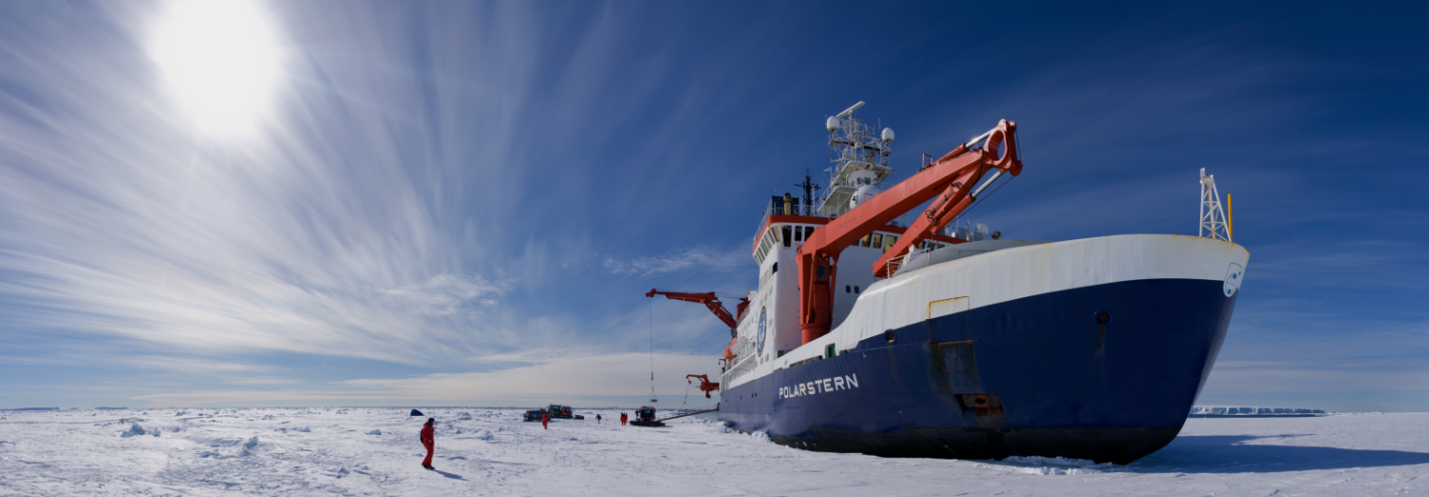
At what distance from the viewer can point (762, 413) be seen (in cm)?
2192

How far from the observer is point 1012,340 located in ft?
35.3

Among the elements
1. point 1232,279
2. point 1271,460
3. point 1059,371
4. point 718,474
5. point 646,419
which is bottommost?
point 646,419

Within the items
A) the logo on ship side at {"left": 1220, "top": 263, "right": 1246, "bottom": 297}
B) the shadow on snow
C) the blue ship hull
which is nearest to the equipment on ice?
the blue ship hull

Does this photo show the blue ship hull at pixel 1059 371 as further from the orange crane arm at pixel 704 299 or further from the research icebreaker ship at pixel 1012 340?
the orange crane arm at pixel 704 299

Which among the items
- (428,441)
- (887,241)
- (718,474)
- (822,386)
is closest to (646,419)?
(887,241)

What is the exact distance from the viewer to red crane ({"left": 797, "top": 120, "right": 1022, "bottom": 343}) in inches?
484

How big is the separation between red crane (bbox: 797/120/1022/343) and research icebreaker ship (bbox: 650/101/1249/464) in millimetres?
49

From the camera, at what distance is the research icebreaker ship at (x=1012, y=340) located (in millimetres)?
10039

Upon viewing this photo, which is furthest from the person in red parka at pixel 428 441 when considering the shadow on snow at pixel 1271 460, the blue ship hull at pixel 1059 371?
the shadow on snow at pixel 1271 460

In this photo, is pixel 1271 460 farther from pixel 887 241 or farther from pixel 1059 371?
pixel 887 241

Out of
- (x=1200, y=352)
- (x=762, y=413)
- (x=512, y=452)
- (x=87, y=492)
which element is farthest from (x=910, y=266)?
(x=87, y=492)

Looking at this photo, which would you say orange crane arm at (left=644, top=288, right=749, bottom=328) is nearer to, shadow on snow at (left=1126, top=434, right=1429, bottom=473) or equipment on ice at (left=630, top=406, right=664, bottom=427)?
equipment on ice at (left=630, top=406, right=664, bottom=427)

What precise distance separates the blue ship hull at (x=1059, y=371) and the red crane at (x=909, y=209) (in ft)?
11.0

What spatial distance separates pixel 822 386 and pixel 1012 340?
19.3ft
